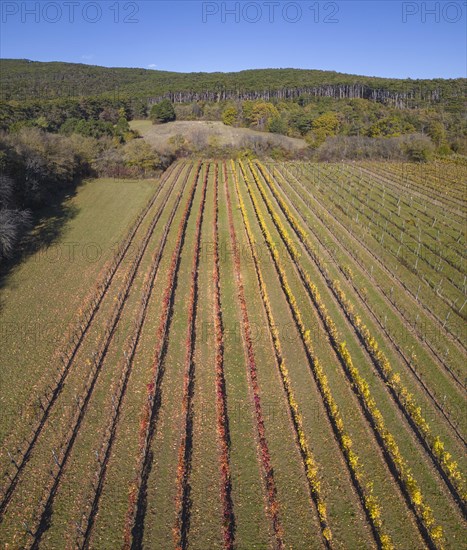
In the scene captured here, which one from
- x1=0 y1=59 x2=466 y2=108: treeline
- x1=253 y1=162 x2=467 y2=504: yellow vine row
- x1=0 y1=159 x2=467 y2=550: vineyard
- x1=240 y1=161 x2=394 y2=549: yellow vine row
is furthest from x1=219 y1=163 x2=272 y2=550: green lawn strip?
x1=0 y1=59 x2=466 y2=108: treeline

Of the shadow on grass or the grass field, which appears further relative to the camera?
the grass field

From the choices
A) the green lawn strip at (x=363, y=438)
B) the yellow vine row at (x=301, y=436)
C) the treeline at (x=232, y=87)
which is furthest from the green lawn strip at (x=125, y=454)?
the treeline at (x=232, y=87)

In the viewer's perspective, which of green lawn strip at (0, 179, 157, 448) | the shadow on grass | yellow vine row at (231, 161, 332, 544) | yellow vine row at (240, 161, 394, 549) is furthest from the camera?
the shadow on grass

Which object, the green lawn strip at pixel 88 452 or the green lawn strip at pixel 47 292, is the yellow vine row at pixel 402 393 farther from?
the green lawn strip at pixel 47 292

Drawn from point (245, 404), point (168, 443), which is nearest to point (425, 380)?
point (245, 404)

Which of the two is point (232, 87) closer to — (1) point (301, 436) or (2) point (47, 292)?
(2) point (47, 292)

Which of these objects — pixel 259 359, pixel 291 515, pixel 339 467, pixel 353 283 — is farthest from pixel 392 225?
pixel 291 515

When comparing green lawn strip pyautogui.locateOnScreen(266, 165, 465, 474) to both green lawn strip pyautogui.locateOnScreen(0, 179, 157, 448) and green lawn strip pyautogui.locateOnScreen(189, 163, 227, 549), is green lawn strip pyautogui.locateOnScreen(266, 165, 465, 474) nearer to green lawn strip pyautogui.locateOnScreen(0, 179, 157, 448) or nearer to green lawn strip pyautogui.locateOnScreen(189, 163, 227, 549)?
green lawn strip pyautogui.locateOnScreen(189, 163, 227, 549)
